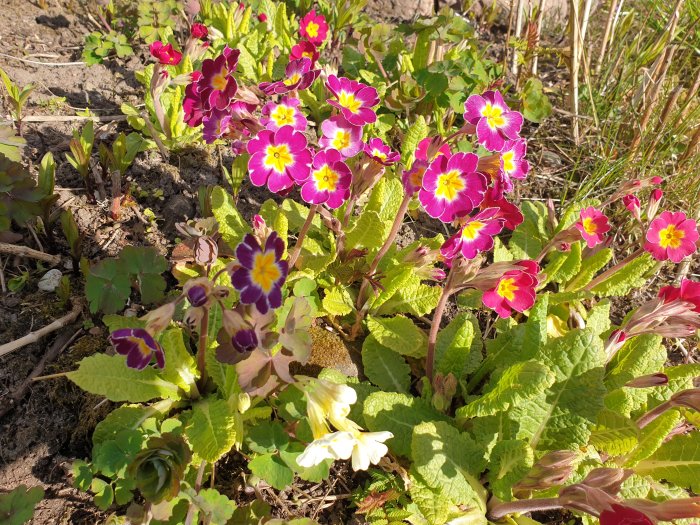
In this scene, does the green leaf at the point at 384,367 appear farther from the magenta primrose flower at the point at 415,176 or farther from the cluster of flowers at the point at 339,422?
the magenta primrose flower at the point at 415,176

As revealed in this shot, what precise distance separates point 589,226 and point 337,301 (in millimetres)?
1284

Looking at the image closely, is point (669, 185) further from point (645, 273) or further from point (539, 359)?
point (539, 359)

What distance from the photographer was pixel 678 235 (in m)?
2.75

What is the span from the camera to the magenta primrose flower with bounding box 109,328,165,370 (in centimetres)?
168

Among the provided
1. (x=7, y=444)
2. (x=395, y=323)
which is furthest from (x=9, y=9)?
(x=395, y=323)

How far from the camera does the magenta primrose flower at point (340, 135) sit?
230 cm

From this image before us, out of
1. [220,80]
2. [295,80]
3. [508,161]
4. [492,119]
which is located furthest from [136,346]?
[508,161]

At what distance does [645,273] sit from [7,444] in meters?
3.12

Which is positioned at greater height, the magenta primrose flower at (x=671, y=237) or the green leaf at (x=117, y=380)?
the magenta primrose flower at (x=671, y=237)

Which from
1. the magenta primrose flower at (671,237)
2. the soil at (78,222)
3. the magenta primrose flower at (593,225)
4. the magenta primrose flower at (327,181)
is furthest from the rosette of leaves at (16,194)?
the magenta primrose flower at (671,237)

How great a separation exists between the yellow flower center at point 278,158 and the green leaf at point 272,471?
1049mm

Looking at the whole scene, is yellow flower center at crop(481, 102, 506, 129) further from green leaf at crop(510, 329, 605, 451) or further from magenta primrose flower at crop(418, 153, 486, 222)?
green leaf at crop(510, 329, 605, 451)

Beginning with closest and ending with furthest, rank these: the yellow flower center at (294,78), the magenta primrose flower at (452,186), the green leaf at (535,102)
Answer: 1. the magenta primrose flower at (452,186)
2. the yellow flower center at (294,78)
3. the green leaf at (535,102)

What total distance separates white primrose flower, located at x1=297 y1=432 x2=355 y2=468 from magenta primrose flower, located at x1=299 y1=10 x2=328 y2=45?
2.57 meters
